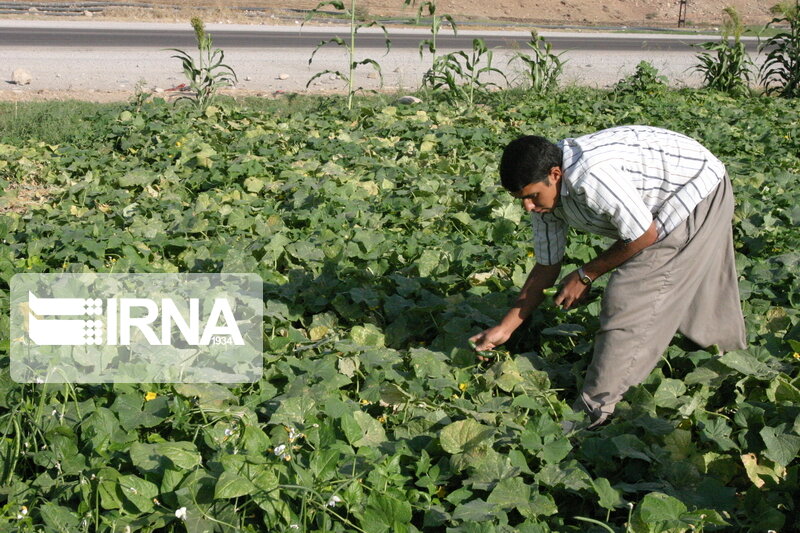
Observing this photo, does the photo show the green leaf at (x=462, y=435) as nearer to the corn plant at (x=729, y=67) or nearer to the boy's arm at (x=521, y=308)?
the boy's arm at (x=521, y=308)

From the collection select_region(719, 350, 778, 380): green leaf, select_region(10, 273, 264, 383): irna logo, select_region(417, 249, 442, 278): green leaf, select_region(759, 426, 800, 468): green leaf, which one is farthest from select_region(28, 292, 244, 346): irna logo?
select_region(759, 426, 800, 468): green leaf

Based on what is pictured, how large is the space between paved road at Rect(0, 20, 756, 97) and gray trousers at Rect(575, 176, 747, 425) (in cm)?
814

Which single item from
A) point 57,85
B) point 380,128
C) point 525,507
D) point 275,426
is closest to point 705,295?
point 525,507

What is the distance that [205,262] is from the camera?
5.00 metres

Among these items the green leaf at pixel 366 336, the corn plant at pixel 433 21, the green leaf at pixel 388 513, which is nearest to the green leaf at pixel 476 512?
the green leaf at pixel 388 513

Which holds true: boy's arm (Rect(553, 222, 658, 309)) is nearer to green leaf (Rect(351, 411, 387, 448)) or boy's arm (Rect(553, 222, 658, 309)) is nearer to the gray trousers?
the gray trousers

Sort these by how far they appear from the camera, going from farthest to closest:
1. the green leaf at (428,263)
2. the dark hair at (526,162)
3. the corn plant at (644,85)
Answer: the corn plant at (644,85), the green leaf at (428,263), the dark hair at (526,162)

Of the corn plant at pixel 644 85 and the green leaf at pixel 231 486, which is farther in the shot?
the corn plant at pixel 644 85

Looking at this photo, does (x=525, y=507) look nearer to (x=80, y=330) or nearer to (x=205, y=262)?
(x=80, y=330)

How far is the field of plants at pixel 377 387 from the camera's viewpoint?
2904 millimetres

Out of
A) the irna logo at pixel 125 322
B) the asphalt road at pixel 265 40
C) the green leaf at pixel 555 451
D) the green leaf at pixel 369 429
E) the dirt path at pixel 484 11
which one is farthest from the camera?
the dirt path at pixel 484 11

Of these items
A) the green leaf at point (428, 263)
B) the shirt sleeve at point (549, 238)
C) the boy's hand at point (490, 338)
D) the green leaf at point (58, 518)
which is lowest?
the green leaf at point (58, 518)

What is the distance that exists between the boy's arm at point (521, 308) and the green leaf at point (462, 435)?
28.4 inches

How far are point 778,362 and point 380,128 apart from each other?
5585 mm
